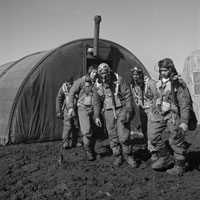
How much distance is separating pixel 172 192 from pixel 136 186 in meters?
0.55

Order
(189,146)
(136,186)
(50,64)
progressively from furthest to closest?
A: (50,64) → (189,146) → (136,186)

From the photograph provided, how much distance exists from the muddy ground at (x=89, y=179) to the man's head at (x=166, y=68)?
5.36 ft

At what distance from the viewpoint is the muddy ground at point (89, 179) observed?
377cm

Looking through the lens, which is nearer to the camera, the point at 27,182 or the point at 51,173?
the point at 27,182

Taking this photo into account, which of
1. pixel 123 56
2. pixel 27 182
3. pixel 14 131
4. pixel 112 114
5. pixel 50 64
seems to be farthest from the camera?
pixel 123 56

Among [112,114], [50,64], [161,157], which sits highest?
[50,64]

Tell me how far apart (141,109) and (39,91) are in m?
3.13

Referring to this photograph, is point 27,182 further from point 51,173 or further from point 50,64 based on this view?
point 50,64

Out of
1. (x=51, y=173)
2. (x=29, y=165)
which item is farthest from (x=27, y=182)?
(x=29, y=165)

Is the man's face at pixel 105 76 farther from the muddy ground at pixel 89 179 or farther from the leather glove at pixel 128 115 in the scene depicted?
the muddy ground at pixel 89 179

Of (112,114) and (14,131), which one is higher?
(112,114)

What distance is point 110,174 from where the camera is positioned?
15.1ft

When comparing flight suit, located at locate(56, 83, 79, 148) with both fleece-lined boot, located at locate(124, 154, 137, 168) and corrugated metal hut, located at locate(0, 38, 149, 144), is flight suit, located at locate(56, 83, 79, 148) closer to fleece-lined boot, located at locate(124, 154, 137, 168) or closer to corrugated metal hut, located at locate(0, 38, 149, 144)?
corrugated metal hut, located at locate(0, 38, 149, 144)

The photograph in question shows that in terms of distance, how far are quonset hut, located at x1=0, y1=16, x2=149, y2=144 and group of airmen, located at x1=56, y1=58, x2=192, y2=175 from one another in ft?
5.88
